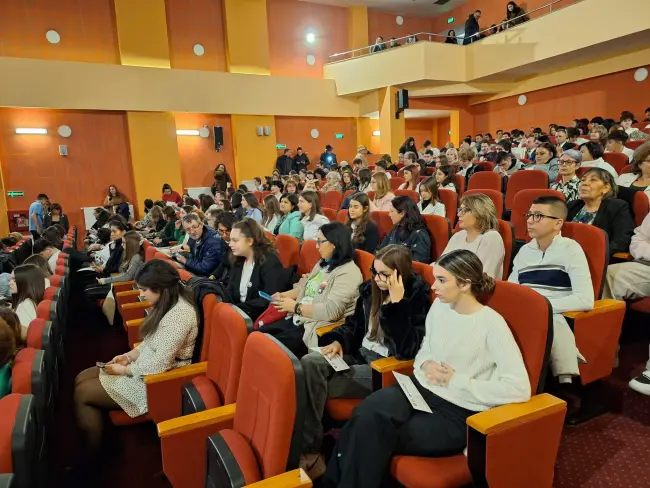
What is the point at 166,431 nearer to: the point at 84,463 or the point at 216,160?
the point at 84,463

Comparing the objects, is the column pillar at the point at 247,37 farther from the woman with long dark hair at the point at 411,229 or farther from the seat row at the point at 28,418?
the seat row at the point at 28,418

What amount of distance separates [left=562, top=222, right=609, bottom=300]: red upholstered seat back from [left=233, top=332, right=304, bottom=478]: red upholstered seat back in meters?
1.47

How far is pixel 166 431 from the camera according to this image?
1402 millimetres

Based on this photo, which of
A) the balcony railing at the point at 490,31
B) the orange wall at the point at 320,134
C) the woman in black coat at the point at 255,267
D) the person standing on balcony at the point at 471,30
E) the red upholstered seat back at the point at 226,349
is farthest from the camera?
the orange wall at the point at 320,134

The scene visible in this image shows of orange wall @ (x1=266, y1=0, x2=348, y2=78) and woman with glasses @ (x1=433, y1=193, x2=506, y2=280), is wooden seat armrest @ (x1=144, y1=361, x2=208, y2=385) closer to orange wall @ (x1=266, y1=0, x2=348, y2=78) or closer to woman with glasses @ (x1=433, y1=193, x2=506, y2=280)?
woman with glasses @ (x1=433, y1=193, x2=506, y2=280)

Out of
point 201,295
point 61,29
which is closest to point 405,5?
point 61,29

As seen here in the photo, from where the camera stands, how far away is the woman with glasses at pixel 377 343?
1626 mm

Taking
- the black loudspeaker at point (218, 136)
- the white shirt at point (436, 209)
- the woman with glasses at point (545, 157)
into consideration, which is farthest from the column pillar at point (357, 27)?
the white shirt at point (436, 209)

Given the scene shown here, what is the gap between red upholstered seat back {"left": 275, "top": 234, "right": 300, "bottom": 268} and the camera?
9.89ft

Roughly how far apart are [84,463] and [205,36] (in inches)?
374

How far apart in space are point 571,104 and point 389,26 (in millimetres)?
5131

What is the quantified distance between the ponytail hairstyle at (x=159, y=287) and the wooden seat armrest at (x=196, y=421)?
0.54 metres

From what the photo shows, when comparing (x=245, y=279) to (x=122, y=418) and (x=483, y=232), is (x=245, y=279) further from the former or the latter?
(x=483, y=232)

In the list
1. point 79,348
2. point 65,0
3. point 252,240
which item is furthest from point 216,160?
point 252,240
